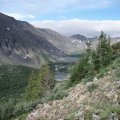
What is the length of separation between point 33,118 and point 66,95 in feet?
11.8

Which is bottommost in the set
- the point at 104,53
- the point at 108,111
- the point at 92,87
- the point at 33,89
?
the point at 33,89

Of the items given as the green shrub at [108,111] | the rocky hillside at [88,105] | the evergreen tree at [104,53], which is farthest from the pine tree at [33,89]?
the green shrub at [108,111]

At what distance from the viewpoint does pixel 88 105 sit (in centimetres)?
2053

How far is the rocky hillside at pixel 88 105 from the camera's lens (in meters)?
18.1

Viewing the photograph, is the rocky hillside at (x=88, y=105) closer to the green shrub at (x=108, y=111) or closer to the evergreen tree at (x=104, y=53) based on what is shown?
the green shrub at (x=108, y=111)

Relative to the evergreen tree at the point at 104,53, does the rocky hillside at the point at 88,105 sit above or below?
below

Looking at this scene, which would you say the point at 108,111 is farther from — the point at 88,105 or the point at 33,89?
the point at 33,89

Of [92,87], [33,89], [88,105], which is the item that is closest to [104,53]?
[92,87]

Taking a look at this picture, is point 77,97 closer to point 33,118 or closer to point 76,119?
point 33,118

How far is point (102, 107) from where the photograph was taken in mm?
19375

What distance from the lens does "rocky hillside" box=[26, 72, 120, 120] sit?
59.4 feet

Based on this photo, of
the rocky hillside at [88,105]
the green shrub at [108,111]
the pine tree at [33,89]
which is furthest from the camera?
the pine tree at [33,89]

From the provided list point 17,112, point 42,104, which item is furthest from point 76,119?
point 17,112

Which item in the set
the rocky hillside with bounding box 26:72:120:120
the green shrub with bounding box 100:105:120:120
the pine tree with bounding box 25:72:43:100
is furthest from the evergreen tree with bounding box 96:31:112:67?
the pine tree with bounding box 25:72:43:100
